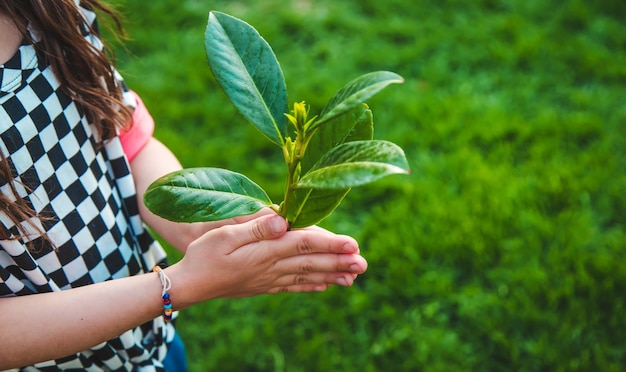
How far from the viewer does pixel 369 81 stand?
2.90 feet

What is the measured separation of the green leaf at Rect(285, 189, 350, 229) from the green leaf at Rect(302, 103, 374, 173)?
4 cm

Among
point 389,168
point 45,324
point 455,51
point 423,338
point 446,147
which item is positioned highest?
point 389,168

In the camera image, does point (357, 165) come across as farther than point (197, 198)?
No

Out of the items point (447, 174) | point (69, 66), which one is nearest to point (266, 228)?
point (69, 66)

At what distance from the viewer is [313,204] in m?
1.07

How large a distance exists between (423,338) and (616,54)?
1.87 m

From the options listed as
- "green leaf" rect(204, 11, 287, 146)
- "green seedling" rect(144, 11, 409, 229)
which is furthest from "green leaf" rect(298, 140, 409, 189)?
"green leaf" rect(204, 11, 287, 146)

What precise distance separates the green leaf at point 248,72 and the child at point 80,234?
0.59ft

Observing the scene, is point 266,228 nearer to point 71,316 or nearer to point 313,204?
point 313,204

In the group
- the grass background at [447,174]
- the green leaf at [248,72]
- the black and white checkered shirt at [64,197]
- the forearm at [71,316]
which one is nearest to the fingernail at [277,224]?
the green leaf at [248,72]

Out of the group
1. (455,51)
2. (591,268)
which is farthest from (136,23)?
(591,268)

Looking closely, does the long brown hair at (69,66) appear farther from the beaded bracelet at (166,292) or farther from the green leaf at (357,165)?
the green leaf at (357,165)

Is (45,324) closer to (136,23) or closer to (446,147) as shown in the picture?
(446,147)

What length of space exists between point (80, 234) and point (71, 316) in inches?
6.6
